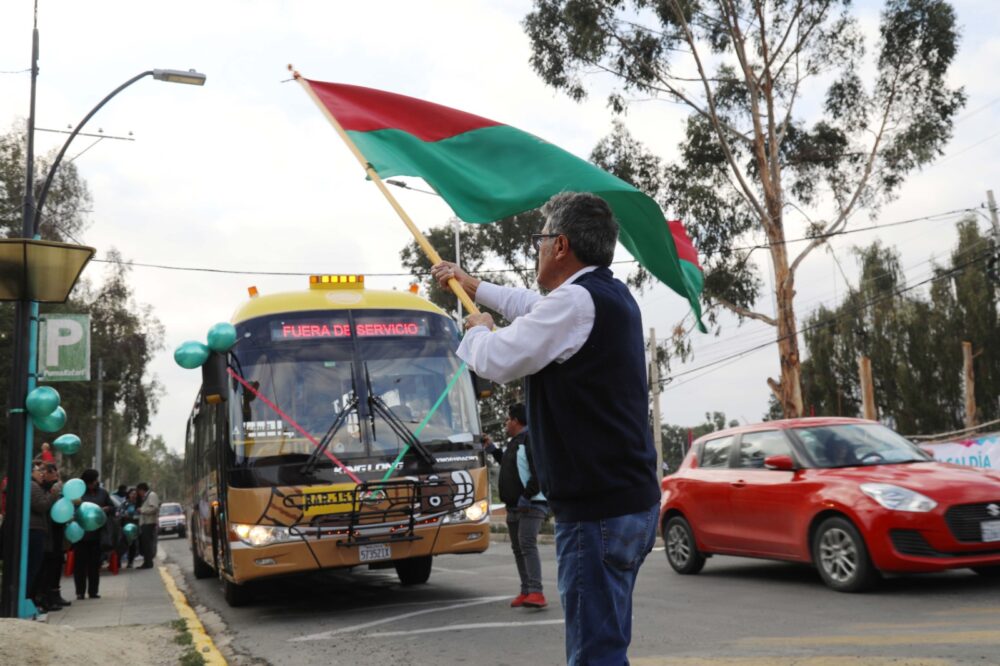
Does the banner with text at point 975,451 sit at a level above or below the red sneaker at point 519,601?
above

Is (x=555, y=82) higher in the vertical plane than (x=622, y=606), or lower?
higher

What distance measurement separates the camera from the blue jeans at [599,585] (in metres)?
3.35

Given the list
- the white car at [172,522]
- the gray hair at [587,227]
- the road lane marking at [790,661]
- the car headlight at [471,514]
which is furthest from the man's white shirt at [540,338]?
the white car at [172,522]

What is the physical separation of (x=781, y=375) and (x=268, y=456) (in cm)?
1873

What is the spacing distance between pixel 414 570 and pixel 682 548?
313cm

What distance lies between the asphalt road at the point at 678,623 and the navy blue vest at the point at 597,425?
3.38 meters

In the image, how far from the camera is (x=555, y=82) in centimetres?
2706

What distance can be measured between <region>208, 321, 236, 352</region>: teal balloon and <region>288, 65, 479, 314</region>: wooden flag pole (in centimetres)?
388

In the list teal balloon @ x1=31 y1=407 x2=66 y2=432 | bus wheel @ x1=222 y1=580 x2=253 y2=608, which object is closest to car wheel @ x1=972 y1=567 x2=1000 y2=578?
bus wheel @ x1=222 y1=580 x2=253 y2=608

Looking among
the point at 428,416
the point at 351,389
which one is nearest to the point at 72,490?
the point at 351,389

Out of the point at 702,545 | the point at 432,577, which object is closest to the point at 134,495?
the point at 432,577

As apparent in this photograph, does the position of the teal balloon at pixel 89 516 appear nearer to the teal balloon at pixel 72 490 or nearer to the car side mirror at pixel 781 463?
the teal balloon at pixel 72 490

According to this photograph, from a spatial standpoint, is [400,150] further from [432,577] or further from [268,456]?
[432,577]

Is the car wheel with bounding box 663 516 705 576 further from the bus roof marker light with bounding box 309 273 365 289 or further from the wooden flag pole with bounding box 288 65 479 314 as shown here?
the wooden flag pole with bounding box 288 65 479 314
